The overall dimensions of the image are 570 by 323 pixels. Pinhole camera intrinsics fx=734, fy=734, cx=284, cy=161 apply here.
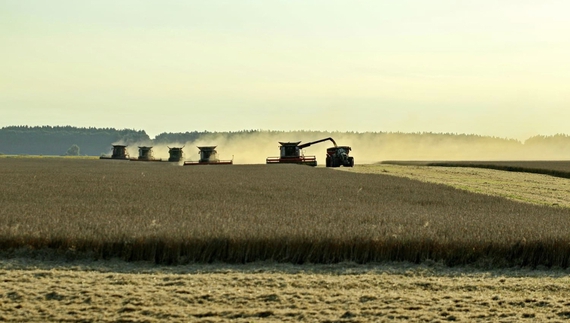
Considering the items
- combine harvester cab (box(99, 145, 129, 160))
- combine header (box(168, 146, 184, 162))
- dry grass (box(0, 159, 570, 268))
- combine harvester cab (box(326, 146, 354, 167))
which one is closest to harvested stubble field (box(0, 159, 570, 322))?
dry grass (box(0, 159, 570, 268))

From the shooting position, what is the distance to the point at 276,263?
14.1 meters

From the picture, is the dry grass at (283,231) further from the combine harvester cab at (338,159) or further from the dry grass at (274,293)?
the combine harvester cab at (338,159)

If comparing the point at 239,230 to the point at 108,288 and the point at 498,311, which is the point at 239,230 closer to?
the point at 108,288

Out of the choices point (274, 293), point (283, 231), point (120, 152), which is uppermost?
point (120, 152)

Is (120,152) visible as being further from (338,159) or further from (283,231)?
(283,231)

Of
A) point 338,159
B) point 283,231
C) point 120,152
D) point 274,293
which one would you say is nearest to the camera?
point 274,293

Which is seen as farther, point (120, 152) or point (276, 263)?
point (120, 152)

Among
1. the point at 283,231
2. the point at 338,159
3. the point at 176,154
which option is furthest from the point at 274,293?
the point at 176,154

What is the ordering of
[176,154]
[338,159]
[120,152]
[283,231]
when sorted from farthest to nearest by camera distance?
[120,152]
[176,154]
[338,159]
[283,231]

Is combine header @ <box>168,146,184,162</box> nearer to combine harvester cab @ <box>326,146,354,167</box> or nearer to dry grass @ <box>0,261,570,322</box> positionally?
combine harvester cab @ <box>326,146,354,167</box>

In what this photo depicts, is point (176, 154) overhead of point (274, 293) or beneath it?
overhead

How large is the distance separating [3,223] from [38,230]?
5.94ft

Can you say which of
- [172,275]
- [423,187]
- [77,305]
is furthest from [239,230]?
[423,187]

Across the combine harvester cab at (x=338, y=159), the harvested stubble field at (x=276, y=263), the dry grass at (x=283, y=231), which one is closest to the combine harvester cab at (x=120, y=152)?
the combine harvester cab at (x=338, y=159)
